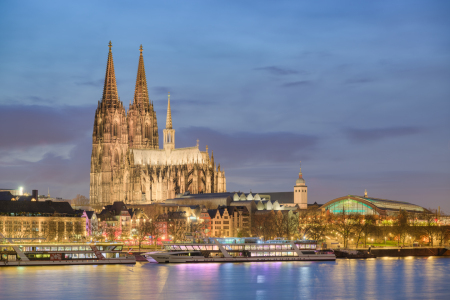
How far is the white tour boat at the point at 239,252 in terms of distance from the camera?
9494cm

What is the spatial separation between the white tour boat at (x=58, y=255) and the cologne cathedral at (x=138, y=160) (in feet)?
270

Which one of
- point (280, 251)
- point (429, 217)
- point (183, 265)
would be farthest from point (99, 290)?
point (429, 217)

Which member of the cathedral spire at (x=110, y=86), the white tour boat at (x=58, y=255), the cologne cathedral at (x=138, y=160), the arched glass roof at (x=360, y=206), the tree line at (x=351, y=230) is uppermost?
the cathedral spire at (x=110, y=86)

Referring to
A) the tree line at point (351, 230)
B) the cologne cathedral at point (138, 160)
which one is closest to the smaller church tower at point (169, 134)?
the cologne cathedral at point (138, 160)

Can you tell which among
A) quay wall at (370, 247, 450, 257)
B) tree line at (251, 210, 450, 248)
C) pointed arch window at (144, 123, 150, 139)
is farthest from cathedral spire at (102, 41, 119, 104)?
quay wall at (370, 247, 450, 257)

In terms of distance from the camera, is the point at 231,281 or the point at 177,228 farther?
the point at 177,228

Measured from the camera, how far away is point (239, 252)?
319 ft

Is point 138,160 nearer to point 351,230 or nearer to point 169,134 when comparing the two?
point 169,134

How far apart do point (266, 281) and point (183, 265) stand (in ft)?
63.4

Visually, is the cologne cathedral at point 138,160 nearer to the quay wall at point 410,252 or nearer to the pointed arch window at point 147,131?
the pointed arch window at point 147,131

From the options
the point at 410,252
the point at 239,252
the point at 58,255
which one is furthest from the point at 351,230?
the point at 58,255

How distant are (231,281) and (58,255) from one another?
28.0 meters

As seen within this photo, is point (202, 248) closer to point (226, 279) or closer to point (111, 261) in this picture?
point (111, 261)

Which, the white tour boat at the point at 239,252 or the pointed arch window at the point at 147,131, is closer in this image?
the white tour boat at the point at 239,252
